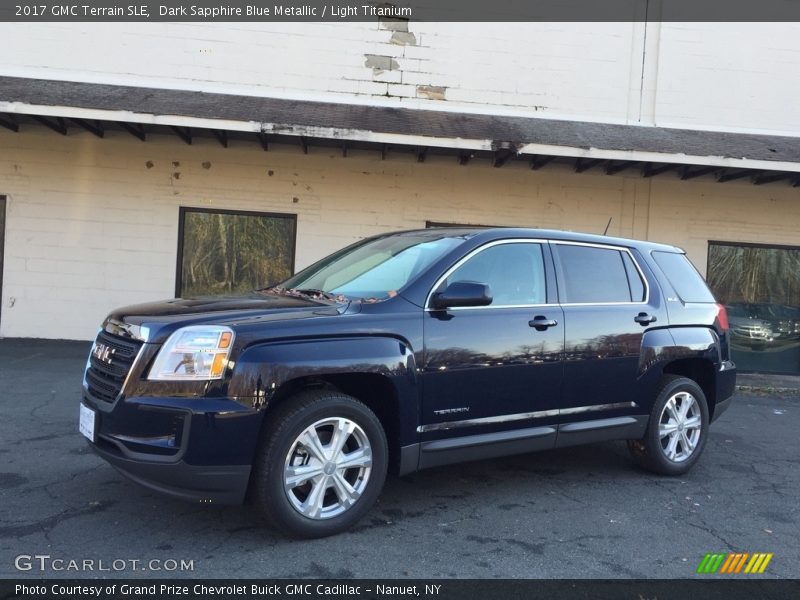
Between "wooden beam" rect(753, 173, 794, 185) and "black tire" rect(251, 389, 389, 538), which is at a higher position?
"wooden beam" rect(753, 173, 794, 185)

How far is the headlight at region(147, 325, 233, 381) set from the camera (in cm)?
337

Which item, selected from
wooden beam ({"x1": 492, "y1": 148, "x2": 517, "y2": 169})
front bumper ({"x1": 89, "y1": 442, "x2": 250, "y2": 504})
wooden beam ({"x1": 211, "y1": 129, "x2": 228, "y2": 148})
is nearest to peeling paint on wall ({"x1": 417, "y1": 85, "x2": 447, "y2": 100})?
wooden beam ({"x1": 492, "y1": 148, "x2": 517, "y2": 169})

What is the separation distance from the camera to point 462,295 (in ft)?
12.8

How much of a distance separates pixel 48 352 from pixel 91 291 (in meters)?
1.20

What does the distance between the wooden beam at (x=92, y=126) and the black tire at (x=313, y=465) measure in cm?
747

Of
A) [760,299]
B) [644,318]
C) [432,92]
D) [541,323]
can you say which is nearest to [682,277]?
[644,318]

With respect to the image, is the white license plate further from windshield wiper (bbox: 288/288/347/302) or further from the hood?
windshield wiper (bbox: 288/288/347/302)

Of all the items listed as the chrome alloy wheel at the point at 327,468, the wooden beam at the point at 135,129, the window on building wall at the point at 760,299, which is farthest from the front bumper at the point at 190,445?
the window on building wall at the point at 760,299

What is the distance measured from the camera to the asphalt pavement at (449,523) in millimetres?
3393
